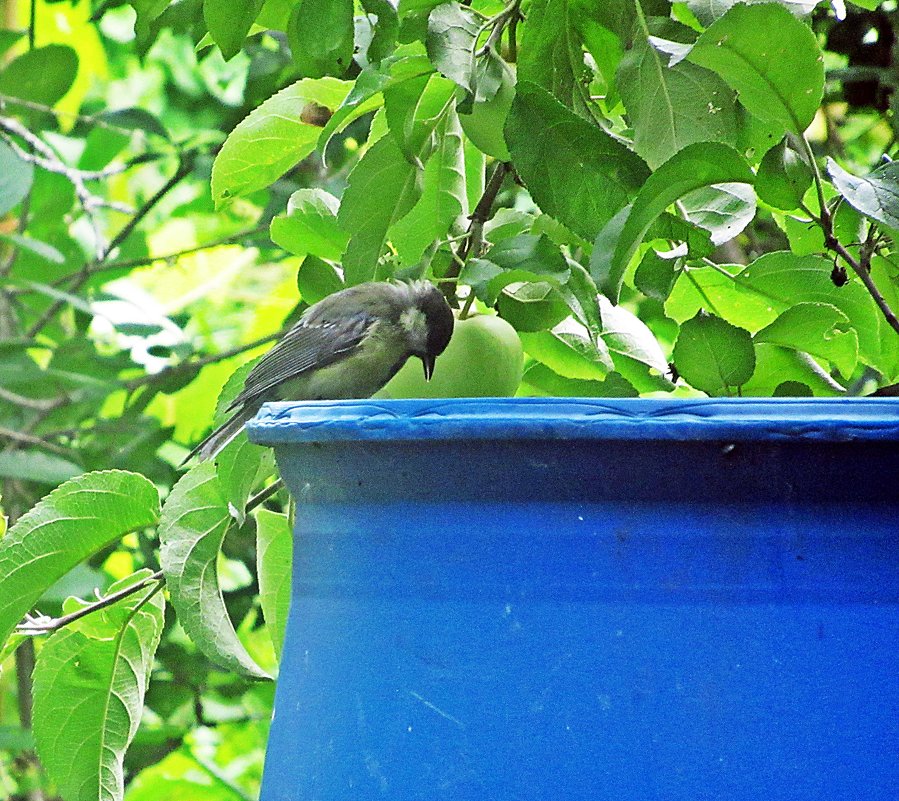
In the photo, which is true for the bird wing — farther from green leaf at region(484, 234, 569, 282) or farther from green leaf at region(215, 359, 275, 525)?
green leaf at region(484, 234, 569, 282)

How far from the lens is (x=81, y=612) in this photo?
1.21 meters

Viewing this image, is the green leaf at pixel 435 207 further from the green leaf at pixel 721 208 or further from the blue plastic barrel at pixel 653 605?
the blue plastic barrel at pixel 653 605

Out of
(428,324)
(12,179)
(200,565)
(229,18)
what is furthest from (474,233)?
(12,179)

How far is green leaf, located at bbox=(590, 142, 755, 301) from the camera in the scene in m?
0.86

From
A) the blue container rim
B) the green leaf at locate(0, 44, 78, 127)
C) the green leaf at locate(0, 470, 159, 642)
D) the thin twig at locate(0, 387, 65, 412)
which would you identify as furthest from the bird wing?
the thin twig at locate(0, 387, 65, 412)

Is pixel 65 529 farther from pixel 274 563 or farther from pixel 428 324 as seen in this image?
pixel 428 324

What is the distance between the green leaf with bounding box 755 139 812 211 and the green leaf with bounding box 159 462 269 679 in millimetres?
546

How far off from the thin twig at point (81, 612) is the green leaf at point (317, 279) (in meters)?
0.30

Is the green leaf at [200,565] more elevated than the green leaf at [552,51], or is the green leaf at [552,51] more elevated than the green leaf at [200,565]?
the green leaf at [552,51]

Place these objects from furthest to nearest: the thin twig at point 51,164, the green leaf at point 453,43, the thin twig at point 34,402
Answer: the thin twig at point 34,402, the thin twig at point 51,164, the green leaf at point 453,43

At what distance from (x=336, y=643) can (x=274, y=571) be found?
41cm

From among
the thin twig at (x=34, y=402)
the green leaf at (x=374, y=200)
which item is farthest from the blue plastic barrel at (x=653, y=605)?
the thin twig at (x=34, y=402)

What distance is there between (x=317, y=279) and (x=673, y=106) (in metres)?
0.39

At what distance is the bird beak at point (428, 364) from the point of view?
44.1 inches
